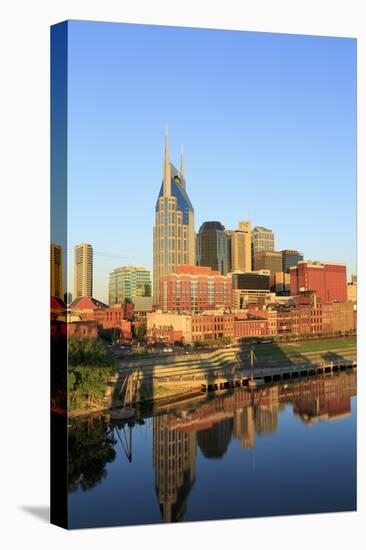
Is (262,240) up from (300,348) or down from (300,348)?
up

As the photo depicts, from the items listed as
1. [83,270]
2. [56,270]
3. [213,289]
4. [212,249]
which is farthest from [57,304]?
[213,289]

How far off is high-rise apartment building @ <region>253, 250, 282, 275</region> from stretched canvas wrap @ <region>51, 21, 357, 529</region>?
0.02 meters

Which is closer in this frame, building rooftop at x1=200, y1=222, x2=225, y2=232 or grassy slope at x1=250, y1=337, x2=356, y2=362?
building rooftop at x1=200, y1=222, x2=225, y2=232

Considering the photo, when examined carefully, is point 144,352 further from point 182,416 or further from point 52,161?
point 52,161

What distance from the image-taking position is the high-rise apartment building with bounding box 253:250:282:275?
10.0 m

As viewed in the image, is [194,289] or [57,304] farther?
[194,289]

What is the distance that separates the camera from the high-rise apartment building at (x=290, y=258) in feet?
31.8

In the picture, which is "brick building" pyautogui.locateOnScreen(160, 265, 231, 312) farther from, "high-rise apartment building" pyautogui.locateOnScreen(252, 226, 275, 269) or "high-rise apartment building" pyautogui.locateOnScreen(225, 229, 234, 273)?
"high-rise apartment building" pyautogui.locateOnScreen(252, 226, 275, 269)

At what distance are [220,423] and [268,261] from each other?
181 centimetres

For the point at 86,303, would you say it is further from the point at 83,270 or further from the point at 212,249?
the point at 212,249

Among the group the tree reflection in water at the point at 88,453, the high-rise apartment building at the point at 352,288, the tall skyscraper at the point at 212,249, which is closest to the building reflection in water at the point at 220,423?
the tree reflection in water at the point at 88,453

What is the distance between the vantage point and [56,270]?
775cm

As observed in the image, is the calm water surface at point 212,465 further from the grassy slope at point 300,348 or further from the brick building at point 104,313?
the brick building at point 104,313

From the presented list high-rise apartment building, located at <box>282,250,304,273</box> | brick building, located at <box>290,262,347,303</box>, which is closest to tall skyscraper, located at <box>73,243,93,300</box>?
high-rise apartment building, located at <box>282,250,304,273</box>
